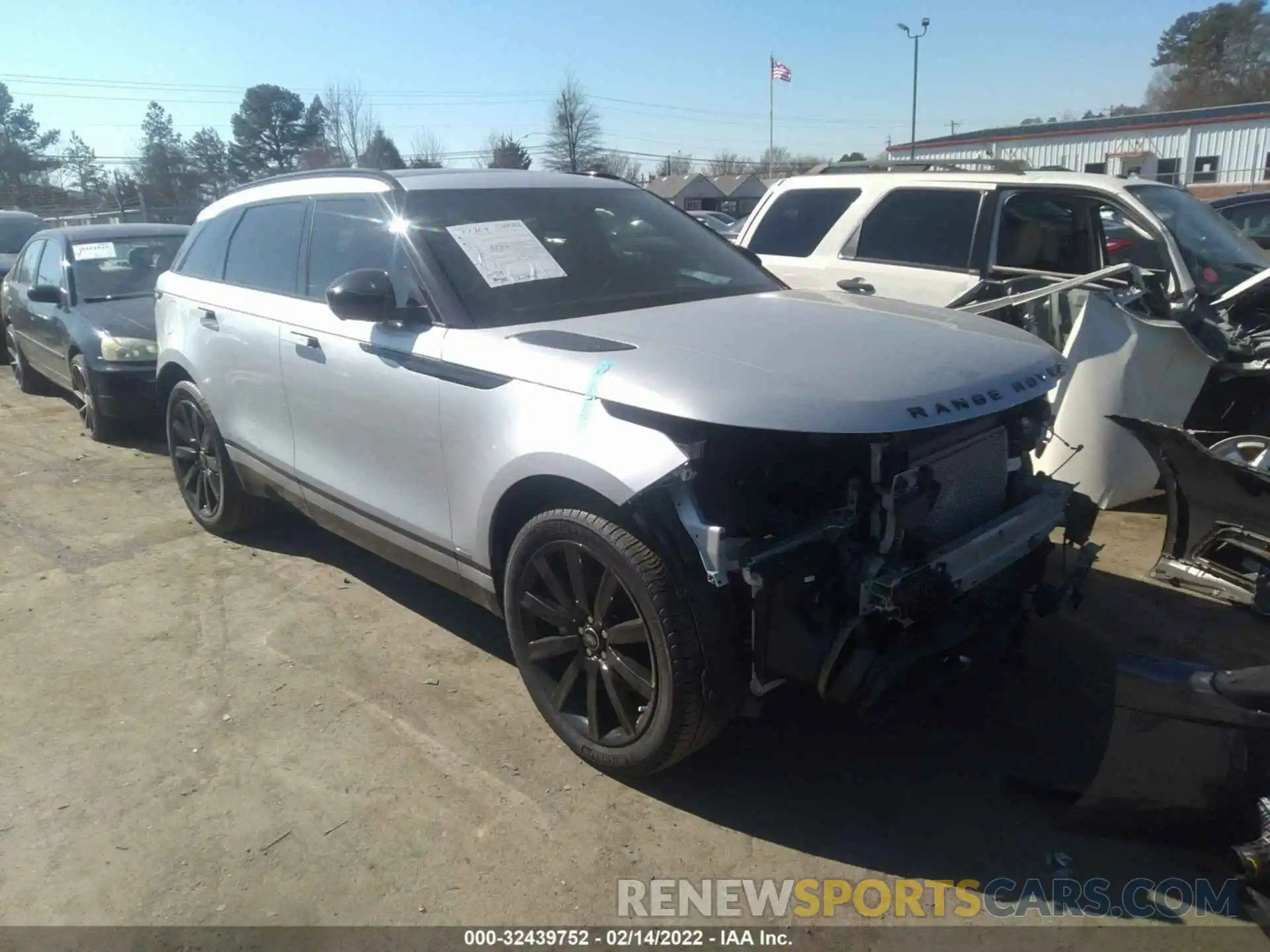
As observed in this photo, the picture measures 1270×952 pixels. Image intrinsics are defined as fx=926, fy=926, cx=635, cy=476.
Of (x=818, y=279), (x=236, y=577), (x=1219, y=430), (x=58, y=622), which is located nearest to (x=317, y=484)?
(x=236, y=577)

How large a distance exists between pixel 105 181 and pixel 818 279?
44.5m

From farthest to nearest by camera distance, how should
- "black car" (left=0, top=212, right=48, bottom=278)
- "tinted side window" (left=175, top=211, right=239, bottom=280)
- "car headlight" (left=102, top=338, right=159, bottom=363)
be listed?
1. "black car" (left=0, top=212, right=48, bottom=278)
2. "car headlight" (left=102, top=338, right=159, bottom=363)
3. "tinted side window" (left=175, top=211, right=239, bottom=280)

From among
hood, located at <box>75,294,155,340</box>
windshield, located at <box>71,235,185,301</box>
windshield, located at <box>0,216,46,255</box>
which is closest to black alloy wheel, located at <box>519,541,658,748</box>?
hood, located at <box>75,294,155,340</box>

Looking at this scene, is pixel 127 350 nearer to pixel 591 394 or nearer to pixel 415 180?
pixel 415 180

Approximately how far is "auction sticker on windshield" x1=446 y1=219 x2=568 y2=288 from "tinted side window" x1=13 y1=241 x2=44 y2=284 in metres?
7.44

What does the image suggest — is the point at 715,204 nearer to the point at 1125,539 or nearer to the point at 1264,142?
the point at 1264,142

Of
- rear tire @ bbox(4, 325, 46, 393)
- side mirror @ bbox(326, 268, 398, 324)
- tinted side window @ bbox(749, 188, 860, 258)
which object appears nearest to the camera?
side mirror @ bbox(326, 268, 398, 324)

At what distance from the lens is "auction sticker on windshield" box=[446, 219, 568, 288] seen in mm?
3510

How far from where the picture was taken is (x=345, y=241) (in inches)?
157

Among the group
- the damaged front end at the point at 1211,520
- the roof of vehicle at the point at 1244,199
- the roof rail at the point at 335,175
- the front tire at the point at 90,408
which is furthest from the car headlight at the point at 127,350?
the roof of vehicle at the point at 1244,199

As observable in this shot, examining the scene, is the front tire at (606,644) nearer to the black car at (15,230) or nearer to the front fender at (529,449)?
the front fender at (529,449)

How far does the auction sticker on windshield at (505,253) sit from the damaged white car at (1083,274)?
214 centimetres

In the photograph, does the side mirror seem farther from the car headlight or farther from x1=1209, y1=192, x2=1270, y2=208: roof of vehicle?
x1=1209, y1=192, x2=1270, y2=208: roof of vehicle

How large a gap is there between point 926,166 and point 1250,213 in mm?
6252
